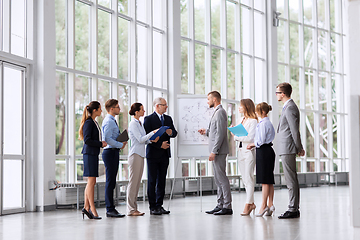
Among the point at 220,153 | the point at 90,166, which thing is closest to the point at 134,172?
the point at 90,166

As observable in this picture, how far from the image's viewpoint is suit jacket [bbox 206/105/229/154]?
7.22 metres

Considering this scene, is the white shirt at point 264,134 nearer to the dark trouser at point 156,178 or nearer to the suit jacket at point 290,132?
the suit jacket at point 290,132

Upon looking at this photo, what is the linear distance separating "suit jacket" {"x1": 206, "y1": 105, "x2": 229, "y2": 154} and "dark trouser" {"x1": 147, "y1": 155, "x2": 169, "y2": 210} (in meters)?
0.75

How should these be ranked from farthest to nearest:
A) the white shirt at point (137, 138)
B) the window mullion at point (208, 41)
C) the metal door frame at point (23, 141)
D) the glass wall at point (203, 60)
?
the window mullion at point (208, 41)
the glass wall at point (203, 60)
the metal door frame at point (23, 141)
the white shirt at point (137, 138)

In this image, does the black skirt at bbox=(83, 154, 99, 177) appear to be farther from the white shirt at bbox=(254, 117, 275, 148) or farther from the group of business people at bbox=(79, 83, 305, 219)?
the white shirt at bbox=(254, 117, 275, 148)

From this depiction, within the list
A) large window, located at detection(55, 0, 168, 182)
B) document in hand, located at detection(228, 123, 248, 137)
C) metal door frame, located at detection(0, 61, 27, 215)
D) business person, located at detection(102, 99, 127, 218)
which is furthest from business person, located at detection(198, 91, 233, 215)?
large window, located at detection(55, 0, 168, 182)

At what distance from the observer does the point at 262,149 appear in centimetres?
696

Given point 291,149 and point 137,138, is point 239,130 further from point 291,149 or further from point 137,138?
point 137,138

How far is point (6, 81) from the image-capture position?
8.38 metres

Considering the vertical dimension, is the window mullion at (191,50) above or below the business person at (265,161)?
above

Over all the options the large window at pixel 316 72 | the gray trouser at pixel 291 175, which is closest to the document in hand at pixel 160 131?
the gray trouser at pixel 291 175

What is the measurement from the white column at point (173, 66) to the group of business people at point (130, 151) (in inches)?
200

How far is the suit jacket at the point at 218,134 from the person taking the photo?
722cm

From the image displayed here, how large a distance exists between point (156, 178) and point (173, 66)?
19.0 ft
